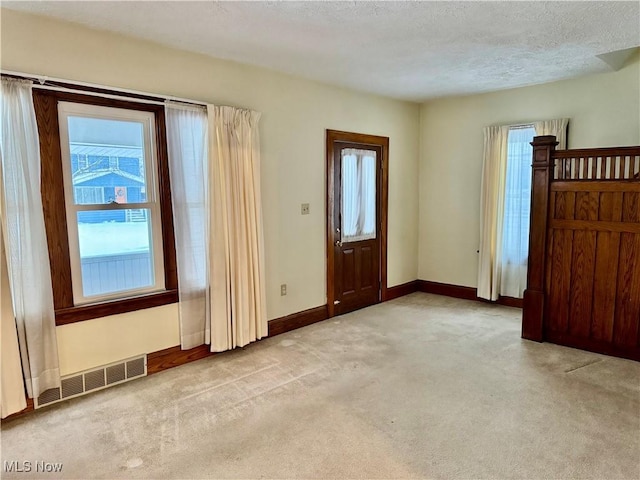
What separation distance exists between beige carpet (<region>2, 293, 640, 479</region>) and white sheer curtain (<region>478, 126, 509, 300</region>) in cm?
138

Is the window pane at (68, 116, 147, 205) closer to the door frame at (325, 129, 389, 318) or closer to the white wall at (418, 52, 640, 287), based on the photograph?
the door frame at (325, 129, 389, 318)

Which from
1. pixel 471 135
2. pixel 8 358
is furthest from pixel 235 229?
pixel 471 135

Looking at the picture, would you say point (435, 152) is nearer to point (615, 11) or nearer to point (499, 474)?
point (615, 11)

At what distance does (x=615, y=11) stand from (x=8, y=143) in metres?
3.88

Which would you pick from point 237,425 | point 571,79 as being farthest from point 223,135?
point 571,79

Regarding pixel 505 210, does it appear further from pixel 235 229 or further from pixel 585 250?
pixel 235 229

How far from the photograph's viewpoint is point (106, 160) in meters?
3.09

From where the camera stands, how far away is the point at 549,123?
15.2 ft

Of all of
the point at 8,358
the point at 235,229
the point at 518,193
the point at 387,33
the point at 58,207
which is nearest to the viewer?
the point at 8,358

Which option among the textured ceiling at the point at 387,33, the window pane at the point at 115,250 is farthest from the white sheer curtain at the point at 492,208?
the window pane at the point at 115,250

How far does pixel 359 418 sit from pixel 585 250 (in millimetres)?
2564

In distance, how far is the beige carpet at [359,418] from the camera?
7.38 ft

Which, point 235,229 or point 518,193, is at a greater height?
point 518,193

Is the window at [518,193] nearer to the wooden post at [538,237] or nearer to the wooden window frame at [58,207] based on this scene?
the wooden post at [538,237]
